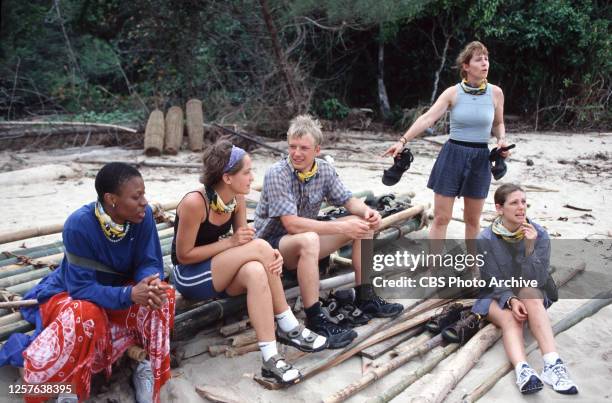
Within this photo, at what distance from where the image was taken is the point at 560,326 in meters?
3.17

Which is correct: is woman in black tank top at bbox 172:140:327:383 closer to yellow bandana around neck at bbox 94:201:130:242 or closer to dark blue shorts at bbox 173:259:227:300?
dark blue shorts at bbox 173:259:227:300

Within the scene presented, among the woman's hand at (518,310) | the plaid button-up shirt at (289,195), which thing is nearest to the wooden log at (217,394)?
the plaid button-up shirt at (289,195)

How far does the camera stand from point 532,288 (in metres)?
3.02

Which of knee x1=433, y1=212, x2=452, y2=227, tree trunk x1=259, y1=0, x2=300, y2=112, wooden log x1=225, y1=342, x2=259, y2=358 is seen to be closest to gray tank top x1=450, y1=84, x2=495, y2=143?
knee x1=433, y1=212, x2=452, y2=227

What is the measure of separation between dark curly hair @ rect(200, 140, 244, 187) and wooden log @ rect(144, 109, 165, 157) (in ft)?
21.6

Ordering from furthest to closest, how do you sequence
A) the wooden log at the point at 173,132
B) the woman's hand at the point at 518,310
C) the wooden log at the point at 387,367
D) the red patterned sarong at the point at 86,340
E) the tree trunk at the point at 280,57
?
1. the tree trunk at the point at 280,57
2. the wooden log at the point at 173,132
3. the woman's hand at the point at 518,310
4. the wooden log at the point at 387,367
5. the red patterned sarong at the point at 86,340

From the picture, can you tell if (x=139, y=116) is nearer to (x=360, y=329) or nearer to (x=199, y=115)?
(x=199, y=115)

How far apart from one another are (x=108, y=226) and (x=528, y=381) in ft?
6.86

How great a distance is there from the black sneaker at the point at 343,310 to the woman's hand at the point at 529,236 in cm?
99

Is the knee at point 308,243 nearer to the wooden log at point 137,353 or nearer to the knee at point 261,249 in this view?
the knee at point 261,249

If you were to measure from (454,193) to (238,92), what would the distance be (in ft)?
28.1

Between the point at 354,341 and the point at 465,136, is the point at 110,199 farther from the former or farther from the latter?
the point at 465,136

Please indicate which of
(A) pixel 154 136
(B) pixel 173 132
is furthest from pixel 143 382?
(B) pixel 173 132

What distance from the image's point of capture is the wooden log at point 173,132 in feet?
30.4
